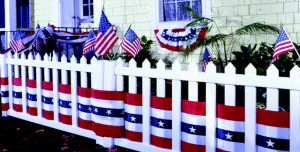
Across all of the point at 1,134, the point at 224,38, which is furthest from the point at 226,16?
the point at 1,134

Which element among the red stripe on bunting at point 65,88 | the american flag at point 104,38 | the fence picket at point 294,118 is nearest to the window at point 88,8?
the red stripe on bunting at point 65,88

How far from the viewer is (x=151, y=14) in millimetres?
7316

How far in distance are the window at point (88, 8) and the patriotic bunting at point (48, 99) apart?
4708mm

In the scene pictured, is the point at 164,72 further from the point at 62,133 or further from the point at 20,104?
the point at 20,104

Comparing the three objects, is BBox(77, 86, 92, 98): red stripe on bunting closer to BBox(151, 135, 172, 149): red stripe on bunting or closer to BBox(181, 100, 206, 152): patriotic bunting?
BBox(151, 135, 172, 149): red stripe on bunting

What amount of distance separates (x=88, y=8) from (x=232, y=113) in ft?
23.1

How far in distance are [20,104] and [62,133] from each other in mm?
1189

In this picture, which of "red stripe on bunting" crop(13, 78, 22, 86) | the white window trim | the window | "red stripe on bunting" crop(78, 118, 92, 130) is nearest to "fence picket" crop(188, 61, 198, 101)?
"red stripe on bunting" crop(78, 118, 92, 130)

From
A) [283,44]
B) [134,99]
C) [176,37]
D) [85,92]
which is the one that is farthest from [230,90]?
[176,37]

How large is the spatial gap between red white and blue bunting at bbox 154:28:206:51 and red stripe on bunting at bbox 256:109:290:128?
3913 millimetres

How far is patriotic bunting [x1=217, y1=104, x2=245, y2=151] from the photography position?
2.85 m

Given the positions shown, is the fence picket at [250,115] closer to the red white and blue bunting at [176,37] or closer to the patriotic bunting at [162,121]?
the patriotic bunting at [162,121]

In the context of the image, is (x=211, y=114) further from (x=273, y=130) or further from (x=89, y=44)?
(x=89, y=44)

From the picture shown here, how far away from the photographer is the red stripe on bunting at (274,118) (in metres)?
2.63
